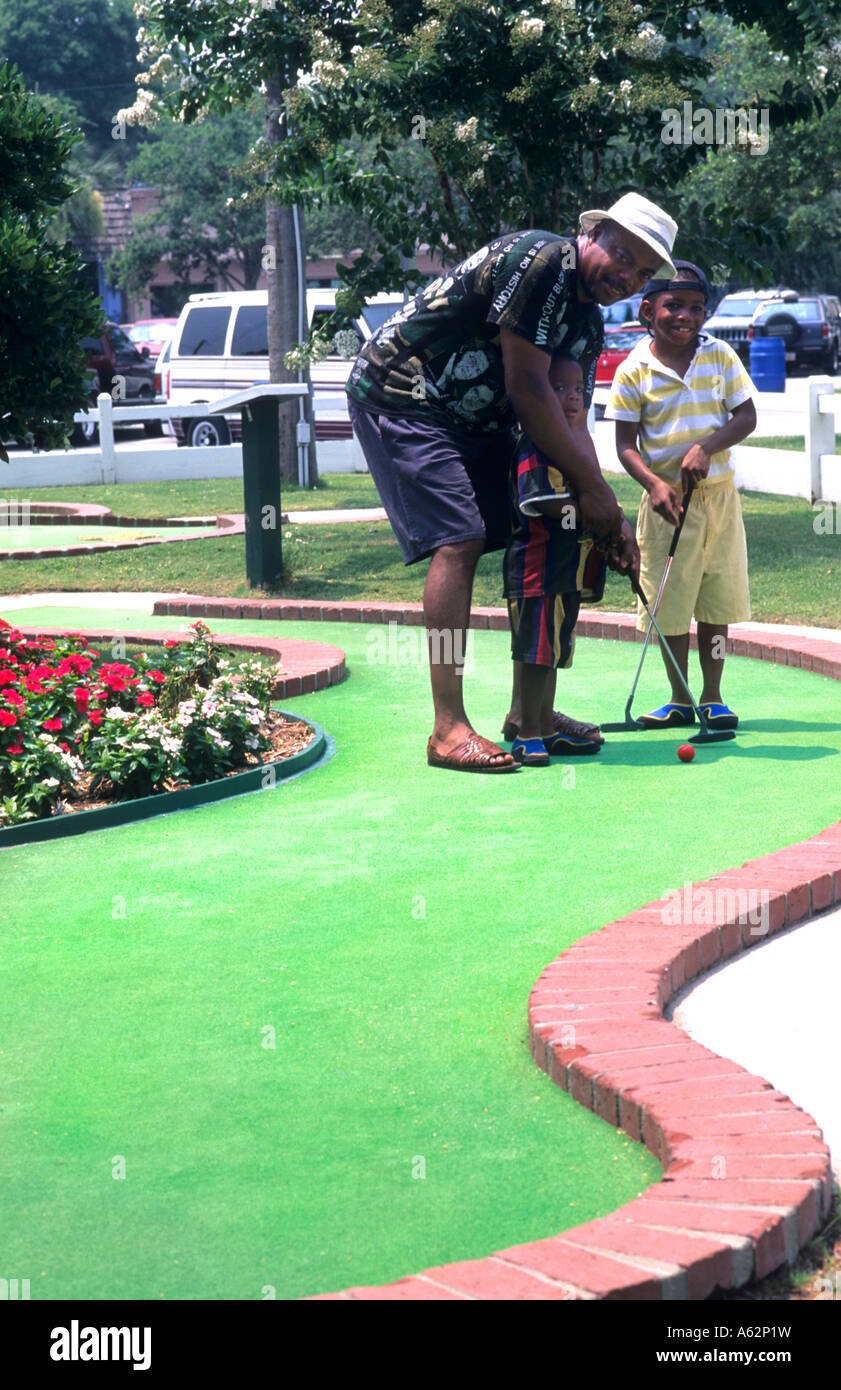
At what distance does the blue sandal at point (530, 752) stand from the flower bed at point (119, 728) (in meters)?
0.81

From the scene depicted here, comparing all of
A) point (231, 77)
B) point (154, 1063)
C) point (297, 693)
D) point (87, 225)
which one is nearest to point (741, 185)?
point (231, 77)

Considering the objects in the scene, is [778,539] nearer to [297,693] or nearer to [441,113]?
[441,113]

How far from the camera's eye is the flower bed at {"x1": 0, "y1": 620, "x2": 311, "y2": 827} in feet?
17.7

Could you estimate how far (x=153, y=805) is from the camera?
5.44 metres

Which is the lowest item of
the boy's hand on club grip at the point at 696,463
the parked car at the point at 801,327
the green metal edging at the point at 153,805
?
the green metal edging at the point at 153,805

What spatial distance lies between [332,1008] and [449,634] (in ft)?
7.86

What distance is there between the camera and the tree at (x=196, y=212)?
53.5m

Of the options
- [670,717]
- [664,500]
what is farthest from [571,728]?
[664,500]

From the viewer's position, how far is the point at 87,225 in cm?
5734

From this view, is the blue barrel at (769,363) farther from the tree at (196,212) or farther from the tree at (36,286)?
the tree at (196,212)

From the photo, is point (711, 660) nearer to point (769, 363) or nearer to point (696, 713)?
point (696, 713)

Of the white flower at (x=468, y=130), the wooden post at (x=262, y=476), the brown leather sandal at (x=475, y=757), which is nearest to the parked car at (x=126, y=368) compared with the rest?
the white flower at (x=468, y=130)

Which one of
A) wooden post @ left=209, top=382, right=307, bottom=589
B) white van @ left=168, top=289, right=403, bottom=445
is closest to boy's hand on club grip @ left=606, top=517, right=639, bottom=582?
wooden post @ left=209, top=382, right=307, bottom=589

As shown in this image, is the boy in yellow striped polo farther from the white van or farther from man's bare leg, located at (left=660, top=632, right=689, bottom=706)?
the white van
